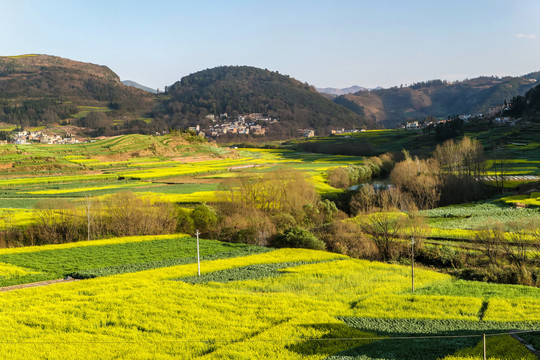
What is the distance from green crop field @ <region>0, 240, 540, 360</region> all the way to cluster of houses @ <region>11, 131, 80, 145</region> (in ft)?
369

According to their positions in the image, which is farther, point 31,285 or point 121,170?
point 121,170

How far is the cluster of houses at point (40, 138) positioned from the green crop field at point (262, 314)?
112324 mm

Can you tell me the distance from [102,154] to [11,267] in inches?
2858

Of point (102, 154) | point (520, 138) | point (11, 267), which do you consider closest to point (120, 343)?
point (11, 267)

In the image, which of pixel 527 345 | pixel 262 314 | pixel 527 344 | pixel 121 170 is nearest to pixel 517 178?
pixel 527 344

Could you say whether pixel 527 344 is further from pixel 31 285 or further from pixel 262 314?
pixel 31 285

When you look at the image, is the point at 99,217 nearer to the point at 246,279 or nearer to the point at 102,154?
the point at 246,279

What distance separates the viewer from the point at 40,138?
13200cm

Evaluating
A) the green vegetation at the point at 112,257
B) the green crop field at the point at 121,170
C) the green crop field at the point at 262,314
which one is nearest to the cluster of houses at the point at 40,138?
the green crop field at the point at 121,170

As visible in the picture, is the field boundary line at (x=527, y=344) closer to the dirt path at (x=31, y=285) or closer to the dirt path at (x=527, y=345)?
the dirt path at (x=527, y=345)

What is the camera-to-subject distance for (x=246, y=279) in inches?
998

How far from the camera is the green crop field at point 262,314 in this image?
14352 millimetres

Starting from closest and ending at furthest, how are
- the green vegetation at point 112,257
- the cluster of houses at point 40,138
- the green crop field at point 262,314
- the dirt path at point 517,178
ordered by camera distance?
the green crop field at point 262,314 < the green vegetation at point 112,257 < the dirt path at point 517,178 < the cluster of houses at point 40,138

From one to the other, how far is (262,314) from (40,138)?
134412mm
